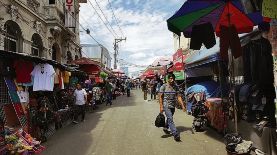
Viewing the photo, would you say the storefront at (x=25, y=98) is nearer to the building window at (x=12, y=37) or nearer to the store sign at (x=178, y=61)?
the building window at (x=12, y=37)

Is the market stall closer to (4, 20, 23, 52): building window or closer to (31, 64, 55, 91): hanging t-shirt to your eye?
(31, 64, 55, 91): hanging t-shirt

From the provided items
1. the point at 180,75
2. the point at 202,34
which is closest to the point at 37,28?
the point at 180,75

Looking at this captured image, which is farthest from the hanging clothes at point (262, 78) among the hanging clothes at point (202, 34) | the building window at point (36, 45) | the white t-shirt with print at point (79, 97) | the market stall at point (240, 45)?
the building window at point (36, 45)

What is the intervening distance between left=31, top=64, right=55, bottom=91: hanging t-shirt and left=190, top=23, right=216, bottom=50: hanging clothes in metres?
5.29

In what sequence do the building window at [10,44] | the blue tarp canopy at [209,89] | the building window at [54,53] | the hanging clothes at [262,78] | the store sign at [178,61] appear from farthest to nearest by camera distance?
1. the building window at [54,53]
2. the store sign at [178,61]
3. the building window at [10,44]
4. the blue tarp canopy at [209,89]
5. the hanging clothes at [262,78]

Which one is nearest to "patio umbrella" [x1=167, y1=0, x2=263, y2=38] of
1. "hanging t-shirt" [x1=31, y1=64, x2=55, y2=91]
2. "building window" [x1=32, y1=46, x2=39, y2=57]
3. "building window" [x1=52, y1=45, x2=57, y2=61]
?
"hanging t-shirt" [x1=31, y1=64, x2=55, y2=91]

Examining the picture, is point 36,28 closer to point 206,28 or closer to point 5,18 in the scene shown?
point 5,18

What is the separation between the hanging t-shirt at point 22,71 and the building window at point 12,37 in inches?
244

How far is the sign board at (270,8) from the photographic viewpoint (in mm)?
5312

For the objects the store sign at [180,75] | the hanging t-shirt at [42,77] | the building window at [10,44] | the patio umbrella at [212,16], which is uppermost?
the building window at [10,44]

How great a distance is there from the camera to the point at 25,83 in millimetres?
9922

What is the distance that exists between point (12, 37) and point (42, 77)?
22.4ft

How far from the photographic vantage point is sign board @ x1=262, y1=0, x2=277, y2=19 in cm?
531

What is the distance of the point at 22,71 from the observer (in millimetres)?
9758
